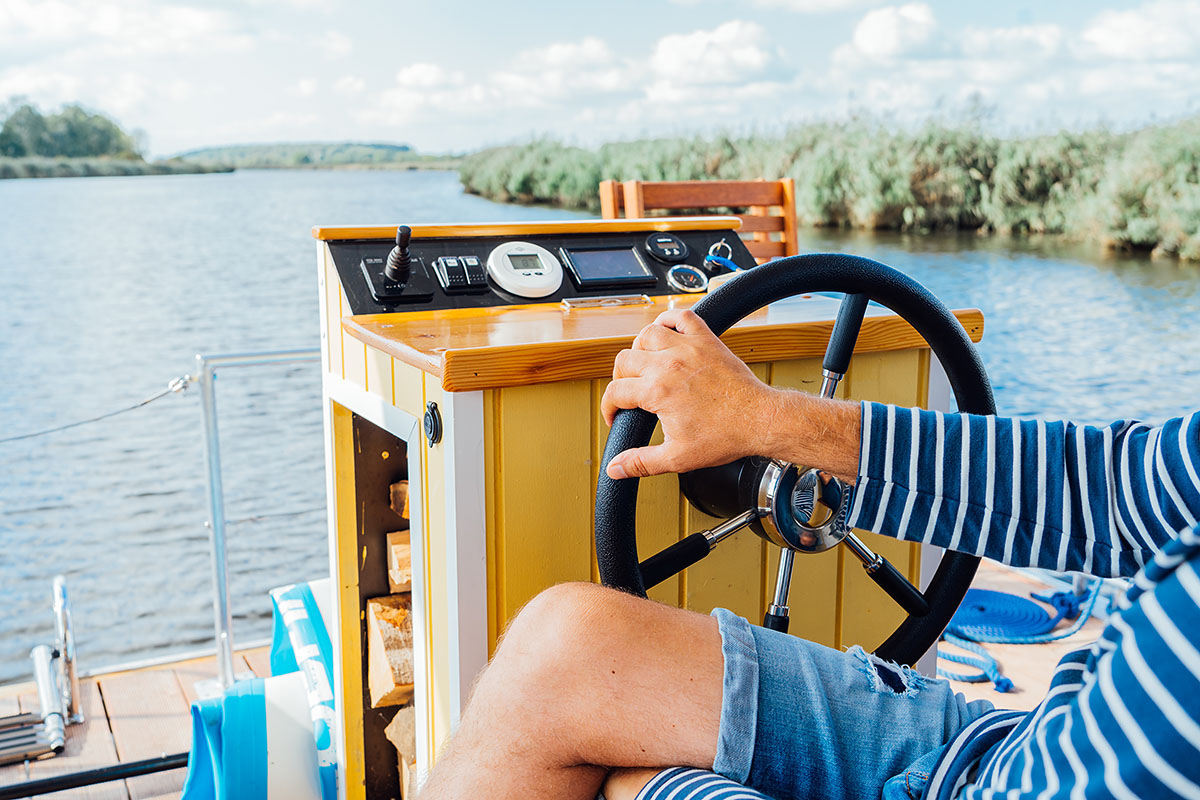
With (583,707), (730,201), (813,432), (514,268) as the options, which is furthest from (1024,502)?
(730,201)

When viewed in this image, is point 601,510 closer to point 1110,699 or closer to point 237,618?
point 1110,699

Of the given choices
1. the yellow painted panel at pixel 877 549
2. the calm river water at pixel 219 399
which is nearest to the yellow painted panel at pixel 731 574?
the yellow painted panel at pixel 877 549

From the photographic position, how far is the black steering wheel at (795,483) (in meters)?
0.89

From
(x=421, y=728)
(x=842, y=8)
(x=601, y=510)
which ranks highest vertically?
(x=842, y=8)

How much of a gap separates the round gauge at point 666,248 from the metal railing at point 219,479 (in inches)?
34.2

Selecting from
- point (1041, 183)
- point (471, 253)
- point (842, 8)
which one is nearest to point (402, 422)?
point (471, 253)

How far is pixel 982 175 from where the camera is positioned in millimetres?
9523

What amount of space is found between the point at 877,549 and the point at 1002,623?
1.31 metres

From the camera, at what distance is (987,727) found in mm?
746

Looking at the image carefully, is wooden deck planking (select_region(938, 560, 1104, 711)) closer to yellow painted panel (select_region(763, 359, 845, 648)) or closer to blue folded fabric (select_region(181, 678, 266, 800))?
yellow painted panel (select_region(763, 359, 845, 648))

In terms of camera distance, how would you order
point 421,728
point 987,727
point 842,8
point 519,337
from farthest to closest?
point 842,8 < point 421,728 < point 519,337 < point 987,727

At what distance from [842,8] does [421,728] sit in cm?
1534

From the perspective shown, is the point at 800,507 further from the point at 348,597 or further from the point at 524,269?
the point at 348,597

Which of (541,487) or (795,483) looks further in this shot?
(541,487)
